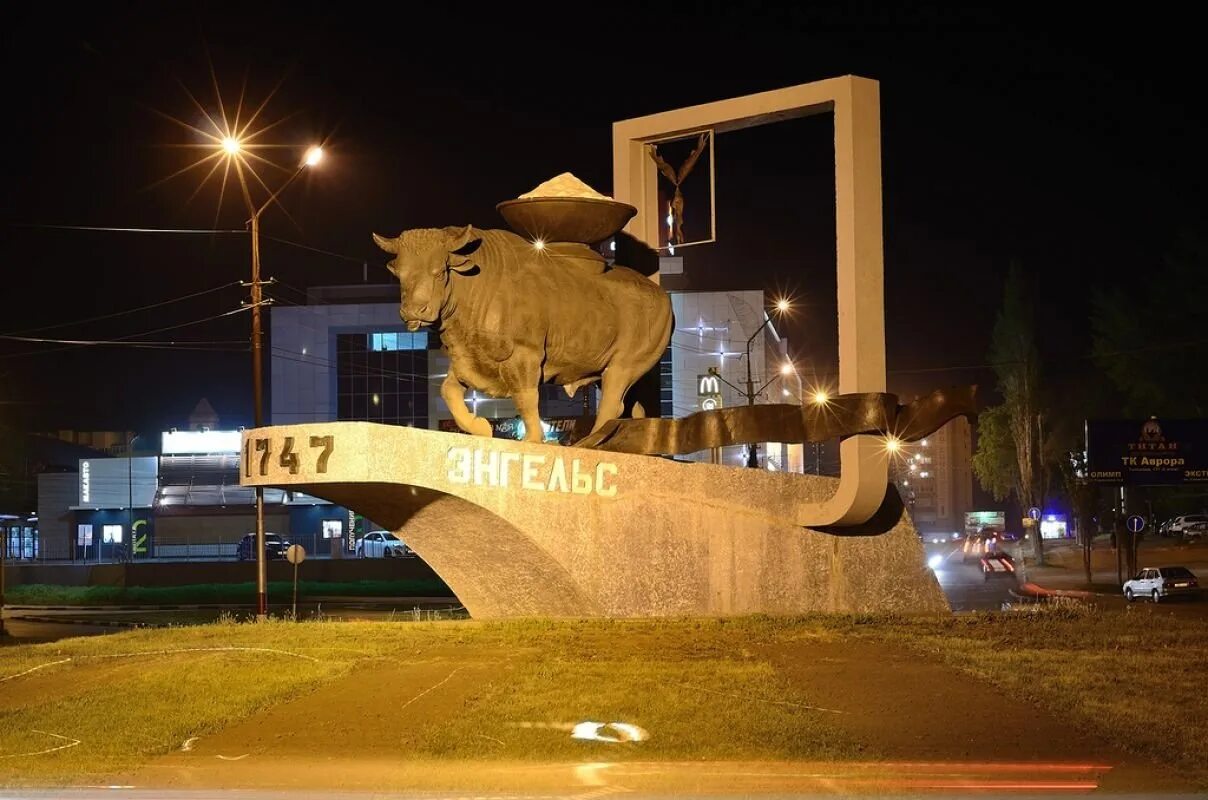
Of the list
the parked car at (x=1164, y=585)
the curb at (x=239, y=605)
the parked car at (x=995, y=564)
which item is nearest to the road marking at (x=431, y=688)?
the curb at (x=239, y=605)

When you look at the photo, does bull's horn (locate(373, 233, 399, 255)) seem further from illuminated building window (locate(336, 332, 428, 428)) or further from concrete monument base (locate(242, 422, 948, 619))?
illuminated building window (locate(336, 332, 428, 428))

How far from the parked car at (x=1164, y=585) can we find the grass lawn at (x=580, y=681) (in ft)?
58.6

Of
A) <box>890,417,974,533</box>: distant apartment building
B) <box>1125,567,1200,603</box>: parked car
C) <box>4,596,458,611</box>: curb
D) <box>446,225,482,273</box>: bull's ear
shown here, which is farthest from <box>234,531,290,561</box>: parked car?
<box>890,417,974,533</box>: distant apartment building

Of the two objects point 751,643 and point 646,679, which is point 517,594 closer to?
point 751,643

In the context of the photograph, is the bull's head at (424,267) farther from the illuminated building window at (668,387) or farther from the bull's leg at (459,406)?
the illuminated building window at (668,387)

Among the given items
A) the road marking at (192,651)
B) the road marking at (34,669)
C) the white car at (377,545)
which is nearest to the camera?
the road marking at (34,669)

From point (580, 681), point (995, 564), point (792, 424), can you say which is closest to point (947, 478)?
point (995, 564)

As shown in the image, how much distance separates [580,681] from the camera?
1322cm

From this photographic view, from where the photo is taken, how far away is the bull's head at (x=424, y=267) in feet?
59.1

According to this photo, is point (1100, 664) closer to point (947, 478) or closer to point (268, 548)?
point (268, 548)

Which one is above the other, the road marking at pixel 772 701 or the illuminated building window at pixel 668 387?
the illuminated building window at pixel 668 387

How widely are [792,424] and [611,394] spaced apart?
2.67 m

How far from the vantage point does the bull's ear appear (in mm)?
18266

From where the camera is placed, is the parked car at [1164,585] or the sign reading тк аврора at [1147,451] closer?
the parked car at [1164,585]
